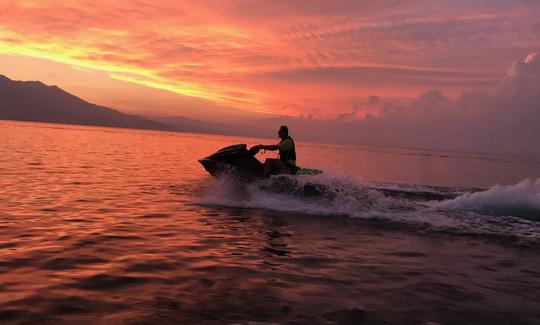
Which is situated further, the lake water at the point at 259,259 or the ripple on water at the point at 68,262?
the ripple on water at the point at 68,262

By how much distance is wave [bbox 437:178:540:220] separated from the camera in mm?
17641

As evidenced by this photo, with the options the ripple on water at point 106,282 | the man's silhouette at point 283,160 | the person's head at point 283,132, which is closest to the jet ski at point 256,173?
the man's silhouette at point 283,160

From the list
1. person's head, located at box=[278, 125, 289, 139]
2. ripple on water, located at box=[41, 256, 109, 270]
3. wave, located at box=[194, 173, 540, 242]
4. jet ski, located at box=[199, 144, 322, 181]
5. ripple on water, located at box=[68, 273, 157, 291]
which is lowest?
ripple on water, located at box=[41, 256, 109, 270]

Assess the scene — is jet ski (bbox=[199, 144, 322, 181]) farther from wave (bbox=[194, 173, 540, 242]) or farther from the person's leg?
wave (bbox=[194, 173, 540, 242])

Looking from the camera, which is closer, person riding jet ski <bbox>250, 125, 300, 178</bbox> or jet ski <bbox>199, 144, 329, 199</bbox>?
jet ski <bbox>199, 144, 329, 199</bbox>

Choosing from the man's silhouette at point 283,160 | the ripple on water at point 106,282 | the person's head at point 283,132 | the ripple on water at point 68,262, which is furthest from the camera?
the man's silhouette at point 283,160

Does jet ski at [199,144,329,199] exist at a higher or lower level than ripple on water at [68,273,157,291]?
higher

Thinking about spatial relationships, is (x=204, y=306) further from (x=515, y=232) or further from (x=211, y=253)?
(x=515, y=232)

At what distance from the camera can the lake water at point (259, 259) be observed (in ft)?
19.2

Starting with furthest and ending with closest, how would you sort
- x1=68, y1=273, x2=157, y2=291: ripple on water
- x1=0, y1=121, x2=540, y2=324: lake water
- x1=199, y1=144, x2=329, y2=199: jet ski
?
1. x1=199, y1=144, x2=329, y2=199: jet ski
2. x1=68, y1=273, x2=157, y2=291: ripple on water
3. x1=0, y1=121, x2=540, y2=324: lake water

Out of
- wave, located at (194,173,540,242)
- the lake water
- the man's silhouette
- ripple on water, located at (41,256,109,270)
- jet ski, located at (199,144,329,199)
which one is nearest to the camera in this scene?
the lake water

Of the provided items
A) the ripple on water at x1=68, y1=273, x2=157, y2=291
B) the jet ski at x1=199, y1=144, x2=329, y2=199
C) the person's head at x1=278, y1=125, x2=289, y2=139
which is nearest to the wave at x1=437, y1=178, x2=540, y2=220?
the jet ski at x1=199, y1=144, x2=329, y2=199

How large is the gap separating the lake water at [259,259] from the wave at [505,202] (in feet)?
1.97

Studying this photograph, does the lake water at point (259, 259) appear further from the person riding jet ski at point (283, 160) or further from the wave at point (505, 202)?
the person riding jet ski at point (283, 160)
